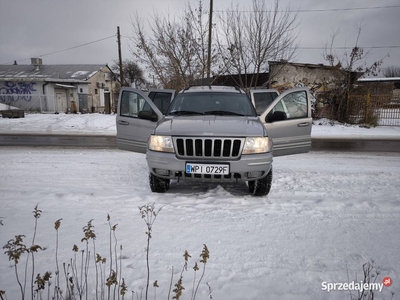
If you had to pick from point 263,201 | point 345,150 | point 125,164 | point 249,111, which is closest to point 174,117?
point 249,111

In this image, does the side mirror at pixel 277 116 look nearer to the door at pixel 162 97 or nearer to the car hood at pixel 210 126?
the car hood at pixel 210 126

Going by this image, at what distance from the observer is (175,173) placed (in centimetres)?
366

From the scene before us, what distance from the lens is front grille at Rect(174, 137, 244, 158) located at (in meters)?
3.55

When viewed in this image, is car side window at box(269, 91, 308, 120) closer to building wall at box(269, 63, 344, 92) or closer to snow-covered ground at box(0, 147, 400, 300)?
snow-covered ground at box(0, 147, 400, 300)

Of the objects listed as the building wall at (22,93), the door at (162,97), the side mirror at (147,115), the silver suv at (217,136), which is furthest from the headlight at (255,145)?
the building wall at (22,93)

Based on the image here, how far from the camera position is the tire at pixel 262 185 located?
3.87 m

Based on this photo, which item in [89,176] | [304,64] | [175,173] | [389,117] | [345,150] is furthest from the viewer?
[304,64]

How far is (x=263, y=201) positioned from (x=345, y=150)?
6.27 meters

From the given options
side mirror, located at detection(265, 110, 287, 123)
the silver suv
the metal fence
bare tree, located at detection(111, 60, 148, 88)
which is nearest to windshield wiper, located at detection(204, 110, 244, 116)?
the silver suv

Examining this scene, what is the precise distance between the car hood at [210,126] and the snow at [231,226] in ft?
3.47

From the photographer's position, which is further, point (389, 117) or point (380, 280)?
point (389, 117)

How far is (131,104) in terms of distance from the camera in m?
5.16

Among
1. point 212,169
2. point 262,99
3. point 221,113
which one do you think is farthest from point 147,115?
point 262,99

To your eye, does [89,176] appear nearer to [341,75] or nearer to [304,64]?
[341,75]
